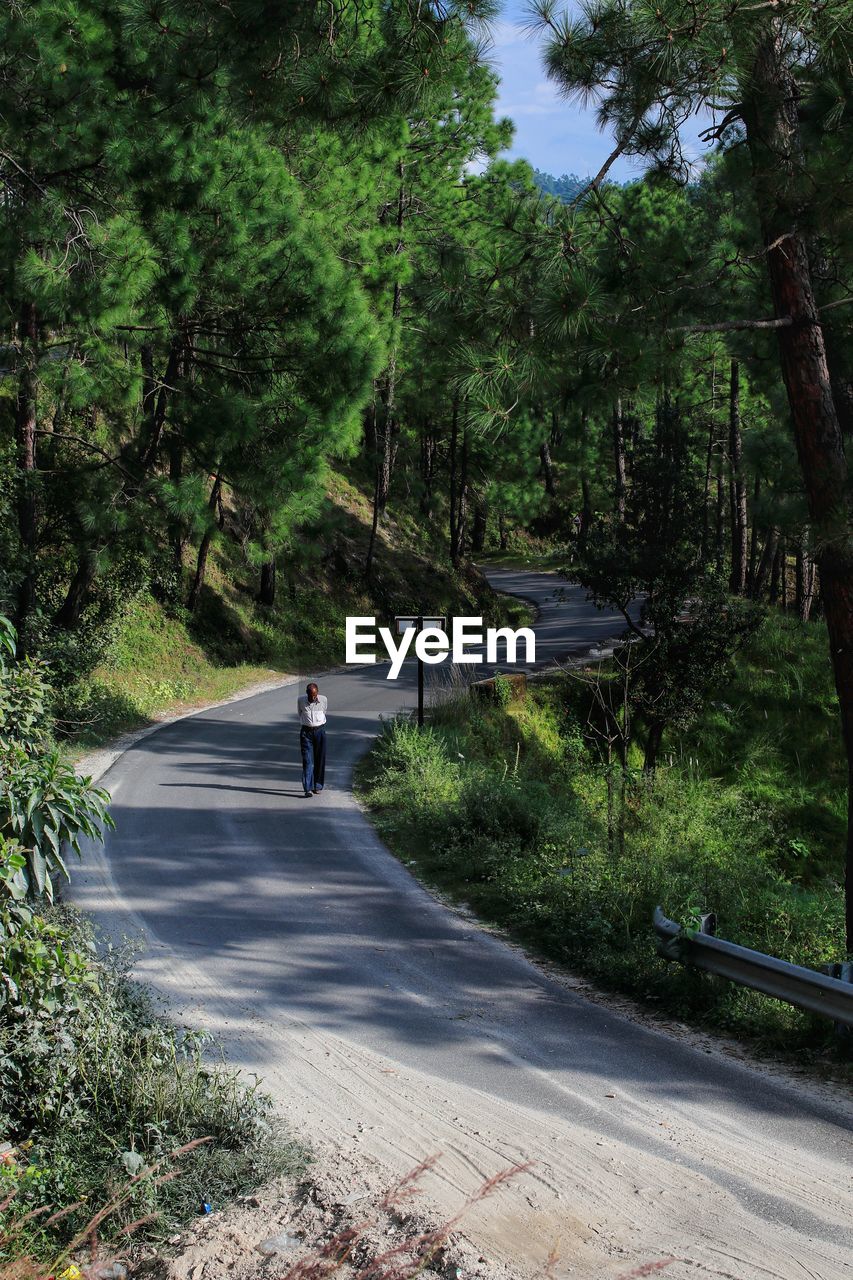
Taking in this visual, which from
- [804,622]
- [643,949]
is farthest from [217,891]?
[804,622]

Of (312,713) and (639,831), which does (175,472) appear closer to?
(312,713)

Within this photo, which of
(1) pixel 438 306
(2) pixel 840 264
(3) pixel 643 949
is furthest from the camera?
(2) pixel 840 264

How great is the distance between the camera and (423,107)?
9.20m

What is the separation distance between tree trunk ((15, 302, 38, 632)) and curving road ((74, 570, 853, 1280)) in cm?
736

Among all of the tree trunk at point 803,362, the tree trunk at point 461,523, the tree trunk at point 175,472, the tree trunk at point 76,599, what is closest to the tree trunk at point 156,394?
the tree trunk at point 175,472

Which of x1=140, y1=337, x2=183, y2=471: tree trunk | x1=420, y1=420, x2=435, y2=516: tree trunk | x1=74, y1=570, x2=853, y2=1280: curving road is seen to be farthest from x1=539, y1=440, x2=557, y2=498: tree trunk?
x1=74, y1=570, x2=853, y2=1280: curving road

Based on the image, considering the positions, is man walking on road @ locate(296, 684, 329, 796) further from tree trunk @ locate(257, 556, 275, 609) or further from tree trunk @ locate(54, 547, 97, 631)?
tree trunk @ locate(257, 556, 275, 609)

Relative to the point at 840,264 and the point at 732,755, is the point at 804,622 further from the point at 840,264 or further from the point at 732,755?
the point at 840,264

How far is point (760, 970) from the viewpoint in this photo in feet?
22.2

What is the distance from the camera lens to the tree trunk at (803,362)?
9078 mm

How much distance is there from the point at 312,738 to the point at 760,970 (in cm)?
874

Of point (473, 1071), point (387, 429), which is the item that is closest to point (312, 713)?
point (473, 1071)

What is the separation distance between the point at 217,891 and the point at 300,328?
37.0 feet

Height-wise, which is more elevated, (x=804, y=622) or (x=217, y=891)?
(x=804, y=622)
